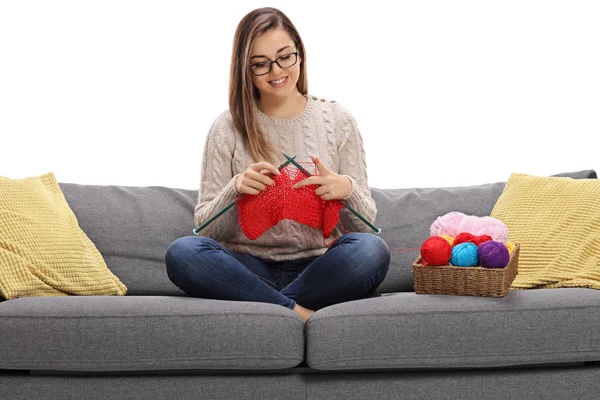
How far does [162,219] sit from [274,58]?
25.9 inches

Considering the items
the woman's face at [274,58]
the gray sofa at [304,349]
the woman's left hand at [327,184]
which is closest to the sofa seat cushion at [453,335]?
the gray sofa at [304,349]

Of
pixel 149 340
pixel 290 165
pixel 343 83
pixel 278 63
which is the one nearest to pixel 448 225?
pixel 290 165

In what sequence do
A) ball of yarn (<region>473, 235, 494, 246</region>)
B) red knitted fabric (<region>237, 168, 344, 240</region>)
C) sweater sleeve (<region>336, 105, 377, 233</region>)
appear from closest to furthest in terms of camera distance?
1. ball of yarn (<region>473, 235, 494, 246</region>)
2. red knitted fabric (<region>237, 168, 344, 240</region>)
3. sweater sleeve (<region>336, 105, 377, 233</region>)

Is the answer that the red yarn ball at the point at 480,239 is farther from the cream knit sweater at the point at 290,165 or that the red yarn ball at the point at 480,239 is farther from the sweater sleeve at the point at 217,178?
the sweater sleeve at the point at 217,178

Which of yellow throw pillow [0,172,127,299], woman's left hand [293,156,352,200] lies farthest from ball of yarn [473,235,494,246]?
yellow throw pillow [0,172,127,299]

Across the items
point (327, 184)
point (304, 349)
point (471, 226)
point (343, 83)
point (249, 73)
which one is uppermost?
point (249, 73)

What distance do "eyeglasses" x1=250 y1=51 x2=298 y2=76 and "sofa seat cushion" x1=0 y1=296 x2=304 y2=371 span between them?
2.36 ft

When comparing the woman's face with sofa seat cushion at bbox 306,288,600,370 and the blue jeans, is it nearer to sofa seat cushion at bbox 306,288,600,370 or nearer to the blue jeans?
the blue jeans

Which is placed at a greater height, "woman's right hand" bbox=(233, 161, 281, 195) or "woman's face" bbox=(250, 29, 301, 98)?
"woman's face" bbox=(250, 29, 301, 98)

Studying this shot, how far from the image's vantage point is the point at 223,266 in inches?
79.2

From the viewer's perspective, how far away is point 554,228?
227 centimetres

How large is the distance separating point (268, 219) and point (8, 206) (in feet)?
2.38

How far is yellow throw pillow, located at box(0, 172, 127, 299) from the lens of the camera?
2.06 m

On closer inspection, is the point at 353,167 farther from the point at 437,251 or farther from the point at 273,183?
the point at 437,251
